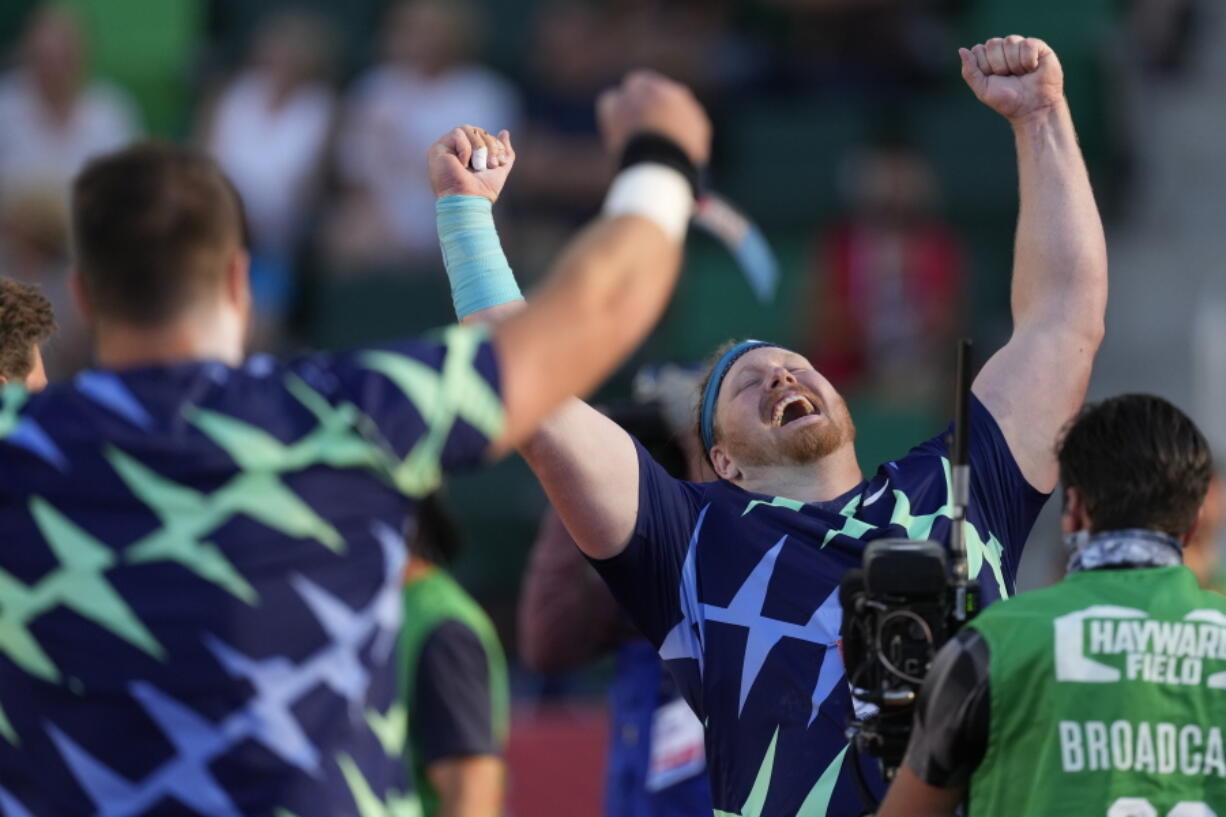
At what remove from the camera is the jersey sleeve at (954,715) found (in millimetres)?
2797

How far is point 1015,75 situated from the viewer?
3934mm

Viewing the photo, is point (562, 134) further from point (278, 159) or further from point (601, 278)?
point (601, 278)

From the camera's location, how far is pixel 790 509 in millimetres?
3695

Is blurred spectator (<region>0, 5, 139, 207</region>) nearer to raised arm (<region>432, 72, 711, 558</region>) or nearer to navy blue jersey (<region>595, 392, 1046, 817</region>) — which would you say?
navy blue jersey (<region>595, 392, 1046, 817</region>)

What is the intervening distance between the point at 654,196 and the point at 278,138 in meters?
7.93

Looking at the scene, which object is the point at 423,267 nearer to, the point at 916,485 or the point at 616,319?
the point at 916,485

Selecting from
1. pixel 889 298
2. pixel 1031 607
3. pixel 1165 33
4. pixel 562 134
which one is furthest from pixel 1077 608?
pixel 1165 33

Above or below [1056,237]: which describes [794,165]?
above

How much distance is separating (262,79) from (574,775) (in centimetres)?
492

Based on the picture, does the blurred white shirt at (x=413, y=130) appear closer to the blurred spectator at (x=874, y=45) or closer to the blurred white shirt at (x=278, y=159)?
the blurred white shirt at (x=278, y=159)

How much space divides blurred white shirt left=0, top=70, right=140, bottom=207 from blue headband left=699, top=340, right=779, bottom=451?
284 inches

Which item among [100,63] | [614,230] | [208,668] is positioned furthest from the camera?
[100,63]

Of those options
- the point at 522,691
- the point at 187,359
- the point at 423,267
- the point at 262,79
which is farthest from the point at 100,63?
the point at 187,359

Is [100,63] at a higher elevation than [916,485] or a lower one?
higher
